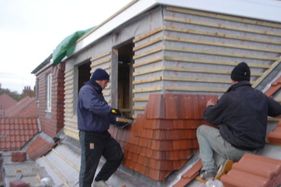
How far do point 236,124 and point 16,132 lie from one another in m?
14.0

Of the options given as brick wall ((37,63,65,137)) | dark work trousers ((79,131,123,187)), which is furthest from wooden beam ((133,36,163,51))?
brick wall ((37,63,65,137))

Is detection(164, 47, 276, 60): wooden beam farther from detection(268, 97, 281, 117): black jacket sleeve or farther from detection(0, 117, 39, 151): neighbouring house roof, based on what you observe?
detection(0, 117, 39, 151): neighbouring house roof

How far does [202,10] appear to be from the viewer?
500 centimetres

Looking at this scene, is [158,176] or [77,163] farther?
[77,163]

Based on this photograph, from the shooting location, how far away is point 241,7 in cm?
536

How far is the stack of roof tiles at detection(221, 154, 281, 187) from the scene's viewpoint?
10.7 ft

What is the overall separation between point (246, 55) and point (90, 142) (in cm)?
265

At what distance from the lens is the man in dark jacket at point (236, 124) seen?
3.86m

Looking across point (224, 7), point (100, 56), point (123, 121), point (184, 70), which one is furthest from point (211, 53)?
point (100, 56)

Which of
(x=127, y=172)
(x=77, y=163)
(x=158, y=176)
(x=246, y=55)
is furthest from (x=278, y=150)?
(x=77, y=163)

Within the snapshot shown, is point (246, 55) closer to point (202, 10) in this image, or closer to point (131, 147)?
point (202, 10)

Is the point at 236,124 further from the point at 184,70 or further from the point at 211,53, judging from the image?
the point at 211,53

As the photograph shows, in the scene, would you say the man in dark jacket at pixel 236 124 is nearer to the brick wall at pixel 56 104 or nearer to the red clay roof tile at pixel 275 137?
the red clay roof tile at pixel 275 137

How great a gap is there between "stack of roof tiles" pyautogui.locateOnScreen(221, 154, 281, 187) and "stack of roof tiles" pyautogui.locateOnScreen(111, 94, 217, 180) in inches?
42.2
